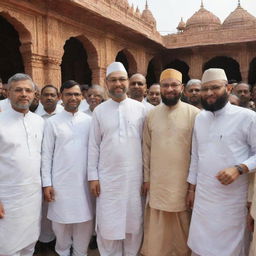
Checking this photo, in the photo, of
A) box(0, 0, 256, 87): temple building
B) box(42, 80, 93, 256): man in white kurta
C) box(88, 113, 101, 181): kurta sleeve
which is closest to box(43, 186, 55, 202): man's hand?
box(42, 80, 93, 256): man in white kurta

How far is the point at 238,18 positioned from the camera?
16641mm

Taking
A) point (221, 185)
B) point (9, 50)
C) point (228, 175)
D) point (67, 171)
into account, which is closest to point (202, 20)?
point (9, 50)

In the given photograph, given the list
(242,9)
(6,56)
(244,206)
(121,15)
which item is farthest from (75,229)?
(242,9)

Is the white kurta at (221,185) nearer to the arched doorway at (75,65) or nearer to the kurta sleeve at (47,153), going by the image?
the kurta sleeve at (47,153)

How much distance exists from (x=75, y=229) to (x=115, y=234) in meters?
0.51

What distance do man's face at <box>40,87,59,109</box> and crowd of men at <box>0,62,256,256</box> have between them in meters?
0.83

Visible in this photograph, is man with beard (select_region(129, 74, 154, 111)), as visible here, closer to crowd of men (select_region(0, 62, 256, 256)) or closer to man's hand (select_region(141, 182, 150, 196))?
crowd of men (select_region(0, 62, 256, 256))

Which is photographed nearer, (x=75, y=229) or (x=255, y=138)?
(x=255, y=138)

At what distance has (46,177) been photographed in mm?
2705

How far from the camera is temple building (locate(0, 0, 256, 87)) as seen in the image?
272 inches

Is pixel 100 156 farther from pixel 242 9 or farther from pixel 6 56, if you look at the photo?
pixel 242 9

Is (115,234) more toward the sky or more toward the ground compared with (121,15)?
more toward the ground

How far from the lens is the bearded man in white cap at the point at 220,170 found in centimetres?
226

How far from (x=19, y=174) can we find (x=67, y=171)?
18.0 inches
